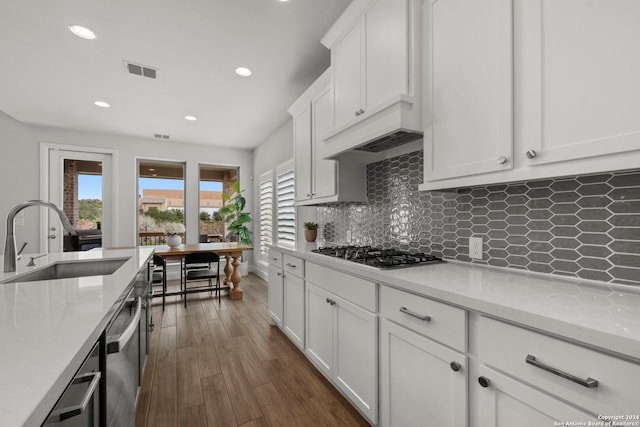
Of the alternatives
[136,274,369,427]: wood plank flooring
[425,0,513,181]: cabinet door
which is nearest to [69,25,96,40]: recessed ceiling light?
[425,0,513,181]: cabinet door

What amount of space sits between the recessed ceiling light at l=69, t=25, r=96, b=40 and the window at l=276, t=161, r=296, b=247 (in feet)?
8.05

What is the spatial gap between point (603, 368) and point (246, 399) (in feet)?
6.20

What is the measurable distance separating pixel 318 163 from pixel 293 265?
0.96 m

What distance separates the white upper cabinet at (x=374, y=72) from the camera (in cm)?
154

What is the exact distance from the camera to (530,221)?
1402mm

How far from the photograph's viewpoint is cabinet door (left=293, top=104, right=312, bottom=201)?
2820mm

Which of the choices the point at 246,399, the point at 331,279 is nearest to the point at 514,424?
the point at 331,279

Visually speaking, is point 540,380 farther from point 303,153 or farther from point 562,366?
point 303,153

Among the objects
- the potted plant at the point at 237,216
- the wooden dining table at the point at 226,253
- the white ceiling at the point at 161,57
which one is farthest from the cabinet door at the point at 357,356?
the potted plant at the point at 237,216

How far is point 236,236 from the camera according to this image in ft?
18.9

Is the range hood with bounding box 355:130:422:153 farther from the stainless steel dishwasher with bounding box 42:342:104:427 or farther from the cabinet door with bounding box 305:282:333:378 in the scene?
the stainless steel dishwasher with bounding box 42:342:104:427

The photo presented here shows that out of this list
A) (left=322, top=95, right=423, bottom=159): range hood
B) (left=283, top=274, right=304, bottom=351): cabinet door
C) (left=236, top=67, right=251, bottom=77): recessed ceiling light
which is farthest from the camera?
(left=236, top=67, right=251, bottom=77): recessed ceiling light

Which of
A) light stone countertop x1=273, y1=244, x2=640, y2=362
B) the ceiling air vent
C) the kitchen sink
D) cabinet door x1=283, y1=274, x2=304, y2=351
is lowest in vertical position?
cabinet door x1=283, y1=274, x2=304, y2=351

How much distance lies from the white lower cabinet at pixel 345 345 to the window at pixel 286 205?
6.81 ft
